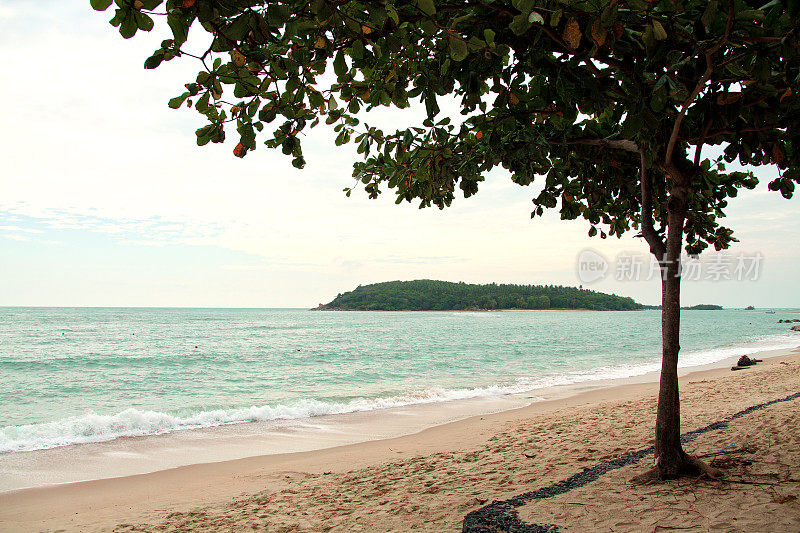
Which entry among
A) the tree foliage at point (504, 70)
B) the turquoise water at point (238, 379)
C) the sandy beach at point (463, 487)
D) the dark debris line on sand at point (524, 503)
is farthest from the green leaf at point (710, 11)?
the turquoise water at point (238, 379)

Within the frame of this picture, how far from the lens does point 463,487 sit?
4.54 meters

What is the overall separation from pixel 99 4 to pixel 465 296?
4151 inches

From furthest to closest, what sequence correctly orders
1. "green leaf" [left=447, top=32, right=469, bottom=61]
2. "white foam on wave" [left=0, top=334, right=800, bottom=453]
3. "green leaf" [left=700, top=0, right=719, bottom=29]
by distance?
"white foam on wave" [left=0, top=334, right=800, bottom=453]
"green leaf" [left=700, top=0, right=719, bottom=29]
"green leaf" [left=447, top=32, right=469, bottom=61]

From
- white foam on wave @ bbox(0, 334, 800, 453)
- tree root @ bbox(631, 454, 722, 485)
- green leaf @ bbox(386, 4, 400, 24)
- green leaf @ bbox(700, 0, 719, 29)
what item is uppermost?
green leaf @ bbox(700, 0, 719, 29)

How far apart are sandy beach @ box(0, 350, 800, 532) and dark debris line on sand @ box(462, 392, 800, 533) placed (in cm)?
10

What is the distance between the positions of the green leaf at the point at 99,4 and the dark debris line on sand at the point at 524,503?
3.52m

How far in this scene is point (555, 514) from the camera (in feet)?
11.1

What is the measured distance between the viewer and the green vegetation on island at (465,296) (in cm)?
10385

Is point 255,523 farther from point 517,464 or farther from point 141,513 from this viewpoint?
point 517,464

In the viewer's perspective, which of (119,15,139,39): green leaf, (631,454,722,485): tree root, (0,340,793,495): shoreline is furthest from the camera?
(0,340,793,495): shoreline

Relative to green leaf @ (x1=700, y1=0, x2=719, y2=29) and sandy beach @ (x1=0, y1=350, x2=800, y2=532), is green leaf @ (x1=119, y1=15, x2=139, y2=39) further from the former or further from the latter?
sandy beach @ (x1=0, y1=350, x2=800, y2=532)

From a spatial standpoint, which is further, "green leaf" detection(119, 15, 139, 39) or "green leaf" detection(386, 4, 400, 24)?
"green leaf" detection(386, 4, 400, 24)

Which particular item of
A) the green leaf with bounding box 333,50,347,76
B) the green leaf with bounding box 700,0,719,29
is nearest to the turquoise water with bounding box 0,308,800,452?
the green leaf with bounding box 333,50,347,76

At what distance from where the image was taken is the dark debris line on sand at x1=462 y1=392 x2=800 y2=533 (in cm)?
321
